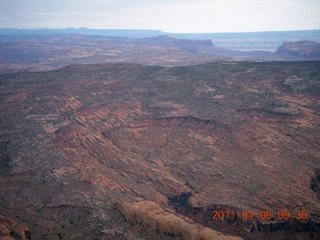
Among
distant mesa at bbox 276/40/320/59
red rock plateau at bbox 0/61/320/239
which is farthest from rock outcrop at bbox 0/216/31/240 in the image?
distant mesa at bbox 276/40/320/59

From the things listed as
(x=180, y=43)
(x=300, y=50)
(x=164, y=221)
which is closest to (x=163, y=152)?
(x=164, y=221)

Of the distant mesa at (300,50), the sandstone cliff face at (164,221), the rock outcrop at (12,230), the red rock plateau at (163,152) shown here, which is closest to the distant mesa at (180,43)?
the distant mesa at (300,50)

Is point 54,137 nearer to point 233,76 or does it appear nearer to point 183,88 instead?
point 183,88

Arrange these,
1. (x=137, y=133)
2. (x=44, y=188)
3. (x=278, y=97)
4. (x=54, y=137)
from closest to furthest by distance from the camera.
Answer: (x=44, y=188) < (x=54, y=137) < (x=137, y=133) < (x=278, y=97)

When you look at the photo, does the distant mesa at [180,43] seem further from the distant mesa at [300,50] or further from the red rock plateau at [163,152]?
the red rock plateau at [163,152]

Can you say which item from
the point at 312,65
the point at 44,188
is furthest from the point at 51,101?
the point at 312,65

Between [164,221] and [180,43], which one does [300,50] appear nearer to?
[180,43]

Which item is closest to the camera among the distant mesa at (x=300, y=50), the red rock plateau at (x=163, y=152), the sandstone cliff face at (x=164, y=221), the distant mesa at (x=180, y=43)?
the sandstone cliff face at (x=164, y=221)
